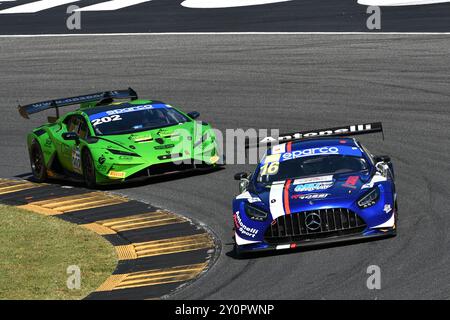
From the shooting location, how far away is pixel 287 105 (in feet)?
87.6

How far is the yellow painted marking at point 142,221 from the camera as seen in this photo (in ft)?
58.5

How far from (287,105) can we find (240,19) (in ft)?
31.3

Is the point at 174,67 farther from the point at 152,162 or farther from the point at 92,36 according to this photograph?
the point at 152,162

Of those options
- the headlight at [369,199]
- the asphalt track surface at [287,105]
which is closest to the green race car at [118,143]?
the asphalt track surface at [287,105]

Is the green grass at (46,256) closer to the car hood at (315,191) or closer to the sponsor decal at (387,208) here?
the car hood at (315,191)

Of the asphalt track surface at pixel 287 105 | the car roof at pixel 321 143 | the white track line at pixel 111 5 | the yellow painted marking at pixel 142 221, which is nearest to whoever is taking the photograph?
the asphalt track surface at pixel 287 105

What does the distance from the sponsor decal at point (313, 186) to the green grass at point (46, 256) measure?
105 inches

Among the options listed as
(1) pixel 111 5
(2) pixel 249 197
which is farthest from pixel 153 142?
(1) pixel 111 5

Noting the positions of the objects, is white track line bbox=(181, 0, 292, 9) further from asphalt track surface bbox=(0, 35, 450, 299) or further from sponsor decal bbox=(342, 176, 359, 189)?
sponsor decal bbox=(342, 176, 359, 189)

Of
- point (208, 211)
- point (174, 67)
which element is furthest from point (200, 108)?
point (208, 211)

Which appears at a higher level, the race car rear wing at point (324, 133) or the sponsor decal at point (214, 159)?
the race car rear wing at point (324, 133)

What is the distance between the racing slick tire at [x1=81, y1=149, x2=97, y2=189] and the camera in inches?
808

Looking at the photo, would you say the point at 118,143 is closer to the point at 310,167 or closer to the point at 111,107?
the point at 111,107
